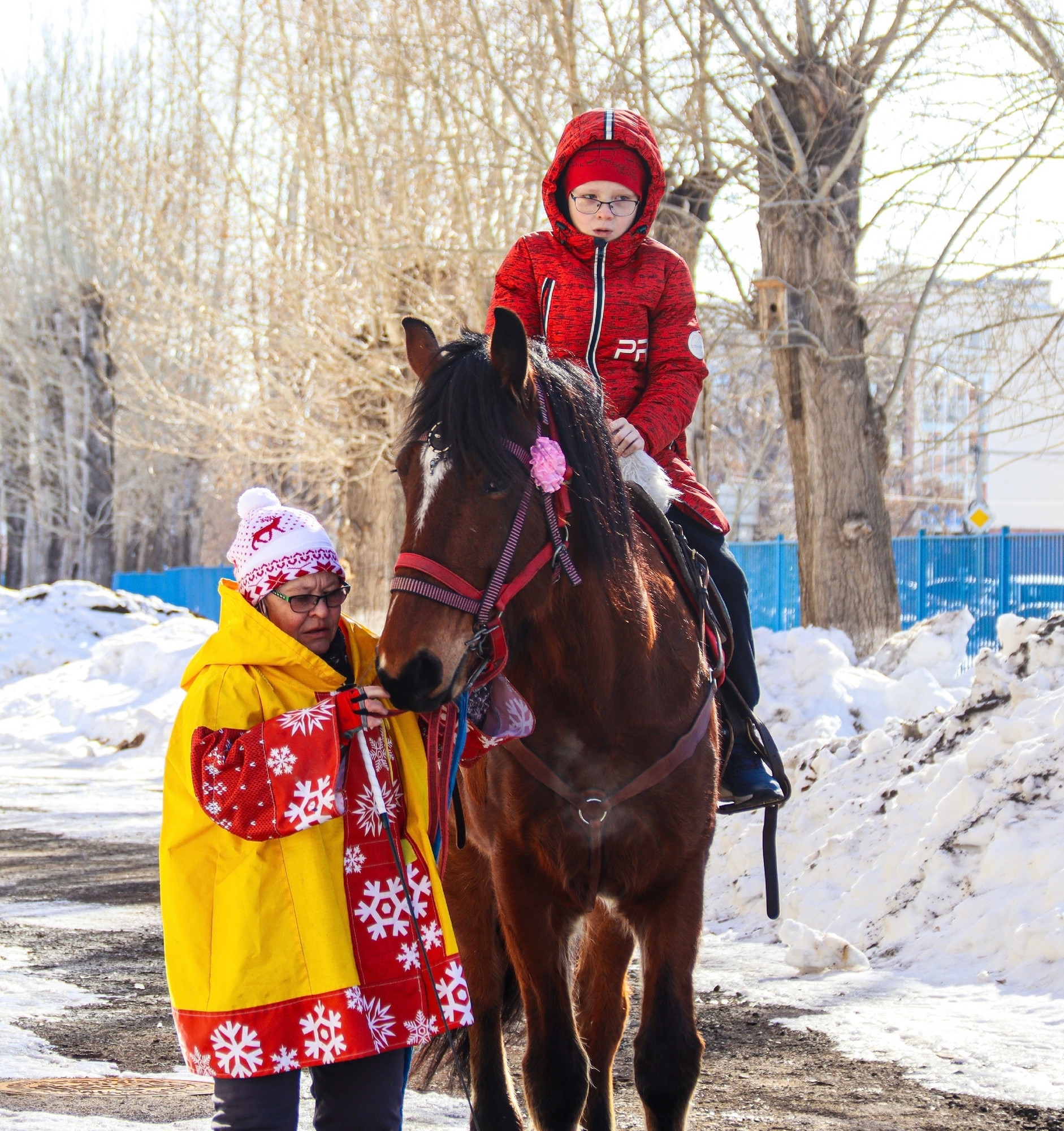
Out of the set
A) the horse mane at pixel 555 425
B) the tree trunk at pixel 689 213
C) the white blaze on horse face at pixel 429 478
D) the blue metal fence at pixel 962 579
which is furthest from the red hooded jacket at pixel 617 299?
the blue metal fence at pixel 962 579

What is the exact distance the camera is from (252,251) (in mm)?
20656

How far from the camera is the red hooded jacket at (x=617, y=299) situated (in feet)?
12.0

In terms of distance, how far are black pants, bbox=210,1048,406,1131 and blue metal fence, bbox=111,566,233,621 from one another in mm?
25374

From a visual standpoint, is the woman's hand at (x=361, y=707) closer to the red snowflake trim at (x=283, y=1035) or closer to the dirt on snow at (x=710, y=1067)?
the red snowflake trim at (x=283, y=1035)

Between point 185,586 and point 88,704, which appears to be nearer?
point 88,704

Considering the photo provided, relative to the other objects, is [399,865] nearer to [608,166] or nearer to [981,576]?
[608,166]

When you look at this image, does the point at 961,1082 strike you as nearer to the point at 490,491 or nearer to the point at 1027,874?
the point at 1027,874

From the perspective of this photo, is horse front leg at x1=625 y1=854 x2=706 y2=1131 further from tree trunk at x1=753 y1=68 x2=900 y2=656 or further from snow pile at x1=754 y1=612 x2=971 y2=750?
tree trunk at x1=753 y1=68 x2=900 y2=656

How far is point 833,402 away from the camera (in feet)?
38.9

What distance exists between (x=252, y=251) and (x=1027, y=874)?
17.9 m

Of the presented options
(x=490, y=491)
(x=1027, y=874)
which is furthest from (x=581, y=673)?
(x=1027, y=874)

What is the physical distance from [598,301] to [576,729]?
4.16 ft

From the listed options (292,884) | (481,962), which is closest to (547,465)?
(292,884)

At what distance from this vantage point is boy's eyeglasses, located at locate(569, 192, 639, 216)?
3.61 m
